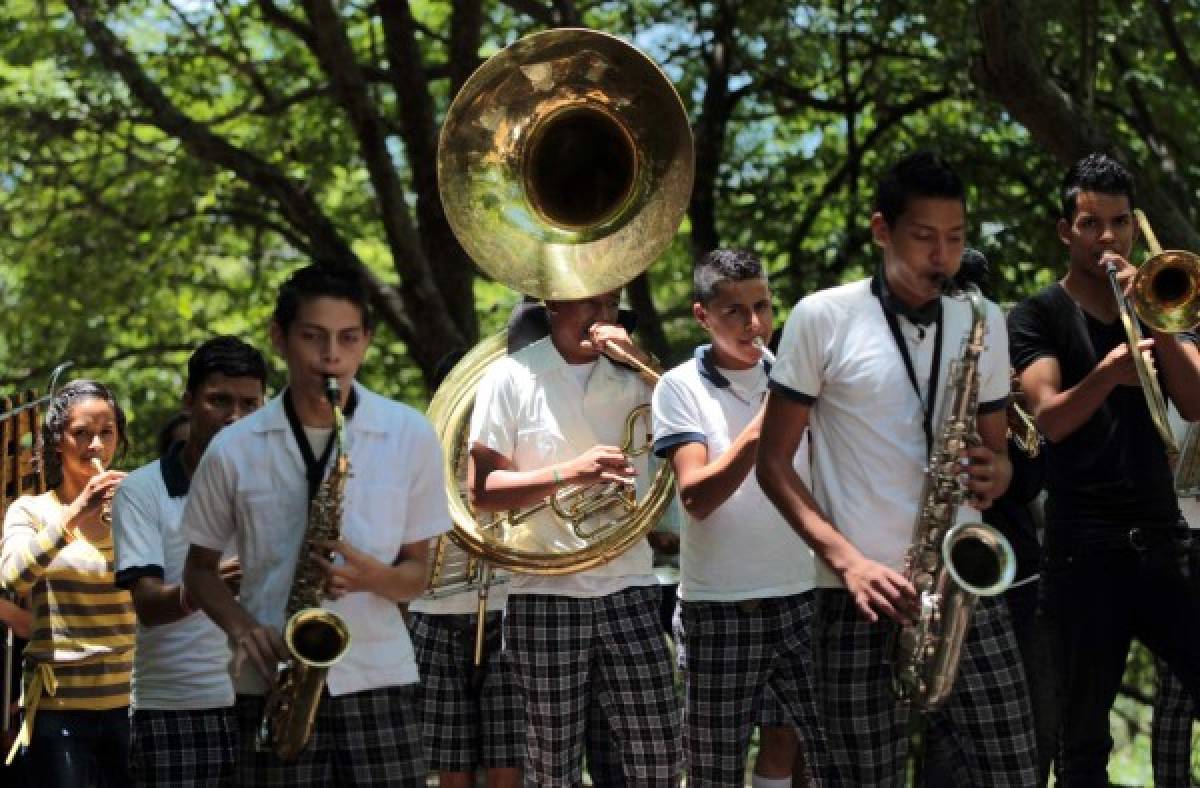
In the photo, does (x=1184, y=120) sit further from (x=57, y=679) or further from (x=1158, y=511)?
(x=57, y=679)

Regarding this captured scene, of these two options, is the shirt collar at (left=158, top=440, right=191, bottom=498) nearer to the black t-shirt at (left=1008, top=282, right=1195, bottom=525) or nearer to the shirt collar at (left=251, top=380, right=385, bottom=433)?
the shirt collar at (left=251, top=380, right=385, bottom=433)

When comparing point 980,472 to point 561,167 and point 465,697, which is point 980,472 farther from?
point 465,697

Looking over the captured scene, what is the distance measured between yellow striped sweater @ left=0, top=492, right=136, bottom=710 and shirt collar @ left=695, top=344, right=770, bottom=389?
7.28 feet

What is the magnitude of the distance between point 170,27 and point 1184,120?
307 inches

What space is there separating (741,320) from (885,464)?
156 cm

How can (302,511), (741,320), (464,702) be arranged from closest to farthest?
(302,511)
(741,320)
(464,702)

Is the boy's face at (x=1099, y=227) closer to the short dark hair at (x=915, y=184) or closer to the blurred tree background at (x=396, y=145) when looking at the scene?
the short dark hair at (x=915, y=184)

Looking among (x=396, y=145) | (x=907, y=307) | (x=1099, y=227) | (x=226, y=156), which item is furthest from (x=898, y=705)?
(x=396, y=145)

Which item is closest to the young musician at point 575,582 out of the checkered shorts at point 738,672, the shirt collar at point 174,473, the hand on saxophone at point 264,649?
the checkered shorts at point 738,672

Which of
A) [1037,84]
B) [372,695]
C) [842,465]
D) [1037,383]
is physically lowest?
[372,695]

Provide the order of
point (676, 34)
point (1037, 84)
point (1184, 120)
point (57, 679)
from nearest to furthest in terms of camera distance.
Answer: point (57, 679) < point (1037, 84) < point (1184, 120) < point (676, 34)

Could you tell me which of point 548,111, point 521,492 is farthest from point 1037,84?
point 521,492

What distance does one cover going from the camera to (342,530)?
4.98 metres

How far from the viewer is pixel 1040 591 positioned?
6535 millimetres
